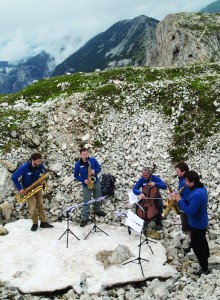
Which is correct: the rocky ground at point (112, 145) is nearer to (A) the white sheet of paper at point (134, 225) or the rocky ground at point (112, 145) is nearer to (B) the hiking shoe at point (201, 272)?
(B) the hiking shoe at point (201, 272)

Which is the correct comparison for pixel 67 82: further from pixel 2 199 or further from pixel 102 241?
pixel 102 241

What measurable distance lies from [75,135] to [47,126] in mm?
1920

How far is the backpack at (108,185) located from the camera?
1695 cm

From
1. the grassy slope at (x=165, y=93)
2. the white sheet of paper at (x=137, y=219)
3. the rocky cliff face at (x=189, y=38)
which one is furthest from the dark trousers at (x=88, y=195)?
the rocky cliff face at (x=189, y=38)

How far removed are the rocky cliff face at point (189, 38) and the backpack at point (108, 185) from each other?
149 ft

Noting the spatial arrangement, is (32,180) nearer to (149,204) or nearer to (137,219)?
(149,204)

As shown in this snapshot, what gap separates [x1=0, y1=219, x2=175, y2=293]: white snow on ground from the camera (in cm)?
1145

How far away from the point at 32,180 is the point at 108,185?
12.7 ft

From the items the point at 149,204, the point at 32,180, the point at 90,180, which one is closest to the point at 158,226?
the point at 149,204

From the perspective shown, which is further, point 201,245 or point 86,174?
point 86,174

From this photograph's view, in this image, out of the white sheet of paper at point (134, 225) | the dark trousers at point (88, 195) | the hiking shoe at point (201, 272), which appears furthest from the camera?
the dark trousers at point (88, 195)

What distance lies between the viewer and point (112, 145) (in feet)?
66.2

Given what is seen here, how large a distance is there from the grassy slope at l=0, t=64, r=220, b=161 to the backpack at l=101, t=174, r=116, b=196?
3.71 metres

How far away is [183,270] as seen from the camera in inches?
455
